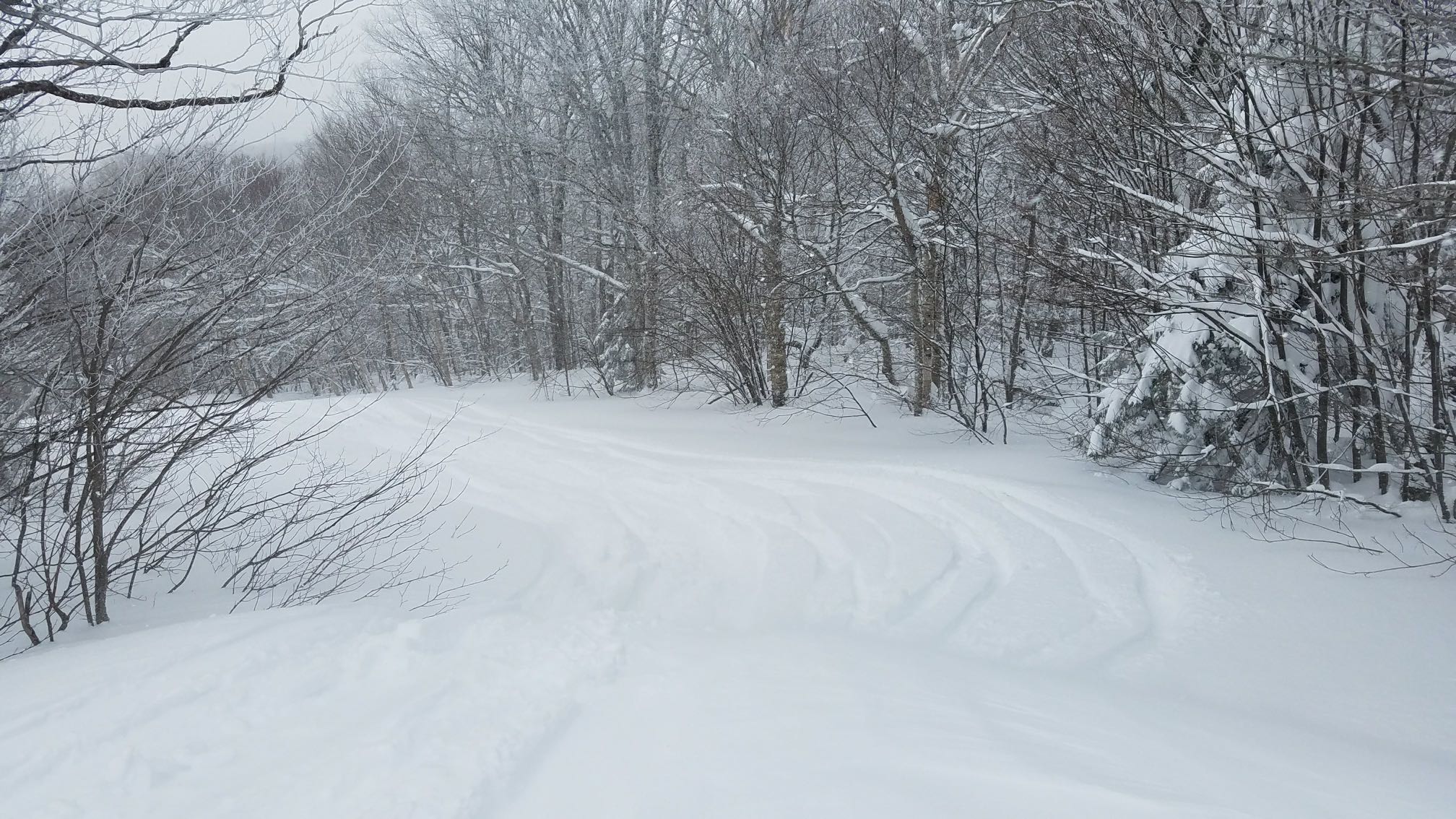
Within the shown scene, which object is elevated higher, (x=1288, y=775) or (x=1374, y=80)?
(x=1374, y=80)

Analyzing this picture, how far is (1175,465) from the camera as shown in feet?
22.6

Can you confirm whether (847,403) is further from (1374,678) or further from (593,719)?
(593,719)

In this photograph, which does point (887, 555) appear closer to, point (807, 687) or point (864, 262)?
point (807, 687)

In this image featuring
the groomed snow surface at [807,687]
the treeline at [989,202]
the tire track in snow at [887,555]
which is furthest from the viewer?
the treeline at [989,202]

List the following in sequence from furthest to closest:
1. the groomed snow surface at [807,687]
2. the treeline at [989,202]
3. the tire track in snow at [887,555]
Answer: the treeline at [989,202], the tire track in snow at [887,555], the groomed snow surface at [807,687]

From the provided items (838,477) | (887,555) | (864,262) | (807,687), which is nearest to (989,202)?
(864,262)

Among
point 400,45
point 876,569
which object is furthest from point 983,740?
point 400,45

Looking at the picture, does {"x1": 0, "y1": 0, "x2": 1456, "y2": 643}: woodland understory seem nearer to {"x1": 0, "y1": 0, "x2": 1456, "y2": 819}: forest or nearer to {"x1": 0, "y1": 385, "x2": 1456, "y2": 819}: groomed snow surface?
{"x1": 0, "y1": 0, "x2": 1456, "y2": 819}: forest

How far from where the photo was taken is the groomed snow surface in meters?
2.48

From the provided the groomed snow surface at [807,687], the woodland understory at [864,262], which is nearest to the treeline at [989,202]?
the woodland understory at [864,262]

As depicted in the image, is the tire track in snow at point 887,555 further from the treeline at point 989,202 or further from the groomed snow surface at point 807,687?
the treeline at point 989,202

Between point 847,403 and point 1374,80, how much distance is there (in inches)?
273

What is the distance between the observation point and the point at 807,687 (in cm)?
338

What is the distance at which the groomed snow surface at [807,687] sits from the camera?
2.48 meters
